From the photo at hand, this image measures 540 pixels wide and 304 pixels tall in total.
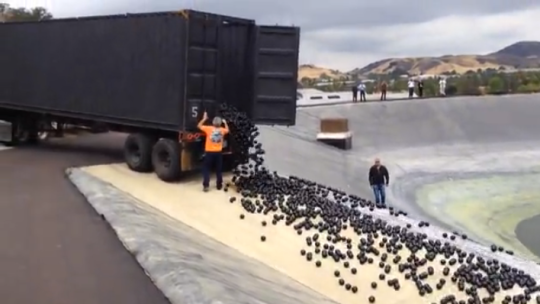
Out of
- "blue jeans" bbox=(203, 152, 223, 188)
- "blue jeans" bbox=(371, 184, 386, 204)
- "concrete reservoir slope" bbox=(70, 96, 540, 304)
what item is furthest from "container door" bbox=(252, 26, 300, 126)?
"blue jeans" bbox=(371, 184, 386, 204)

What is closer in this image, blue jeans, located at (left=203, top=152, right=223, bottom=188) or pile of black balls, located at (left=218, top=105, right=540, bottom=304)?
pile of black balls, located at (left=218, top=105, right=540, bottom=304)

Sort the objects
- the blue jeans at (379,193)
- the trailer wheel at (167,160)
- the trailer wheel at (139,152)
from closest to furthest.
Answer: the trailer wheel at (167,160)
the trailer wheel at (139,152)
the blue jeans at (379,193)

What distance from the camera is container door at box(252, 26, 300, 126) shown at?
1489cm

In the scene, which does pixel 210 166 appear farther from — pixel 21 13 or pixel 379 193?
pixel 21 13

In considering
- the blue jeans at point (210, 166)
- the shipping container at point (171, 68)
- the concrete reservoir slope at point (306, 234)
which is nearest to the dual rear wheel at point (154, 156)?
the concrete reservoir slope at point (306, 234)

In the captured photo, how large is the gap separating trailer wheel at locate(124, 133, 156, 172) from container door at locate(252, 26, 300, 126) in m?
2.38

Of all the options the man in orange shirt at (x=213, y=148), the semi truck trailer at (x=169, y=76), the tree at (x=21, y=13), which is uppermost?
the tree at (x=21, y=13)

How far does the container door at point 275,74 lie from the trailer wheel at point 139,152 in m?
2.38

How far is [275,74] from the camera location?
15000mm

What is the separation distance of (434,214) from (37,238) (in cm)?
1560

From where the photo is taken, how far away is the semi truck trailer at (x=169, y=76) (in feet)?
46.9

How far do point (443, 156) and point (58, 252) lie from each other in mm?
26694

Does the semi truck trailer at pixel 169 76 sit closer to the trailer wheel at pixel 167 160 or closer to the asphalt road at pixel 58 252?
A: the trailer wheel at pixel 167 160

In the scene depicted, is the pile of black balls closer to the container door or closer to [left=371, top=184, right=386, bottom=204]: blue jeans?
the container door
